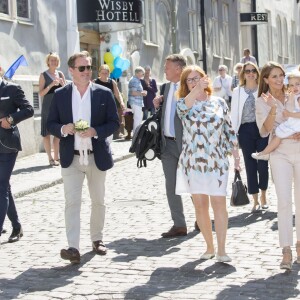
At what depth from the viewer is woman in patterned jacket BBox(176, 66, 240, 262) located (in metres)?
7.87

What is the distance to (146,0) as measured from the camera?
91.8ft

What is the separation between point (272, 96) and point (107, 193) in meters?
5.82

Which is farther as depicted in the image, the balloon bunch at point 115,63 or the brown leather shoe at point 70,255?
the balloon bunch at point 115,63

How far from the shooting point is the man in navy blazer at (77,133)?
8.20 metres

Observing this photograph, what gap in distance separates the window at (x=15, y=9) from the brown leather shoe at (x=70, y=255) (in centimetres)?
1146

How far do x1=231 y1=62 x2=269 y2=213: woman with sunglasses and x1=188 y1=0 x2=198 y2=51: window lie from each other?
21.6 m

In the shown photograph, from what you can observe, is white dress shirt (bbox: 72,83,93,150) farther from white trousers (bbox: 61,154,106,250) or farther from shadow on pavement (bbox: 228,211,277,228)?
shadow on pavement (bbox: 228,211,277,228)

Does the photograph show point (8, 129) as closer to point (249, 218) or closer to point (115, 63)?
point (249, 218)

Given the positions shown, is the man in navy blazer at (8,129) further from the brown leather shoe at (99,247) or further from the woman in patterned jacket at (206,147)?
the woman in patterned jacket at (206,147)

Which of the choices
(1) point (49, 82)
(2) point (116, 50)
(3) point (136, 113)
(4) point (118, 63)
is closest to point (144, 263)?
(1) point (49, 82)

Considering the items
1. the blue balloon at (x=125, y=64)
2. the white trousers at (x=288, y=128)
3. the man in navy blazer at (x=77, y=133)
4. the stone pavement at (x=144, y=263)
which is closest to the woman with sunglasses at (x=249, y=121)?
the stone pavement at (x=144, y=263)

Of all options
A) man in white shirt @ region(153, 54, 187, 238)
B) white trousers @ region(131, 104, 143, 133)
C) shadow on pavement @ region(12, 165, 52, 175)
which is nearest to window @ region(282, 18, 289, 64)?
white trousers @ region(131, 104, 143, 133)

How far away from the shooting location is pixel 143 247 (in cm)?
880

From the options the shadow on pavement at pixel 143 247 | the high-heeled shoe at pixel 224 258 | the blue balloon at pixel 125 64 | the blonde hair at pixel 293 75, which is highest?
the blue balloon at pixel 125 64
